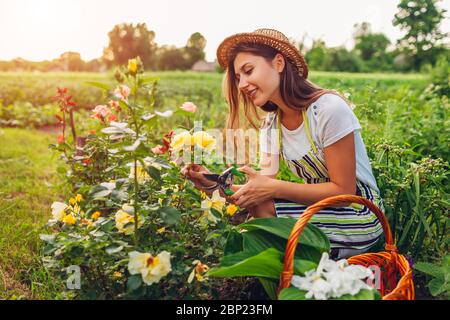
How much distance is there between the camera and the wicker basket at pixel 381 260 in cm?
156

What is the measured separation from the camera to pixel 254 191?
6.79 ft

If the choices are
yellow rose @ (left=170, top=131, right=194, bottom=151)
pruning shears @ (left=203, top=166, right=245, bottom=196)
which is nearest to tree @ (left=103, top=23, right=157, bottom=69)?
pruning shears @ (left=203, top=166, right=245, bottom=196)

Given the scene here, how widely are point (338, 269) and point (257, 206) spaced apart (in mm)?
679

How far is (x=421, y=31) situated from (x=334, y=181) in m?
24.3

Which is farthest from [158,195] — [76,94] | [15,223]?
[76,94]

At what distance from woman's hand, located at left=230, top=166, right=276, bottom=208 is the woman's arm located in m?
0.03

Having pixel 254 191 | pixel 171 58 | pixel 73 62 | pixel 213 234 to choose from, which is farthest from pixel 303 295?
pixel 73 62

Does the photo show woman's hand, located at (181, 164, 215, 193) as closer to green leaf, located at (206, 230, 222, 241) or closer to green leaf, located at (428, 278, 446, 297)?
green leaf, located at (206, 230, 222, 241)

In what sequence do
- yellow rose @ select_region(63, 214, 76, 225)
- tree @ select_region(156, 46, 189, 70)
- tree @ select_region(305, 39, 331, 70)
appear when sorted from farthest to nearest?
tree @ select_region(305, 39, 331, 70) < tree @ select_region(156, 46, 189, 70) < yellow rose @ select_region(63, 214, 76, 225)

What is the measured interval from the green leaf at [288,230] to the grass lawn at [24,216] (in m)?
0.82

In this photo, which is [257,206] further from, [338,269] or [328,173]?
[338,269]

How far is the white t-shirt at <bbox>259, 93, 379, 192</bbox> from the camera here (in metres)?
2.06

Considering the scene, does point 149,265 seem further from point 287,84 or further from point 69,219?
point 287,84
